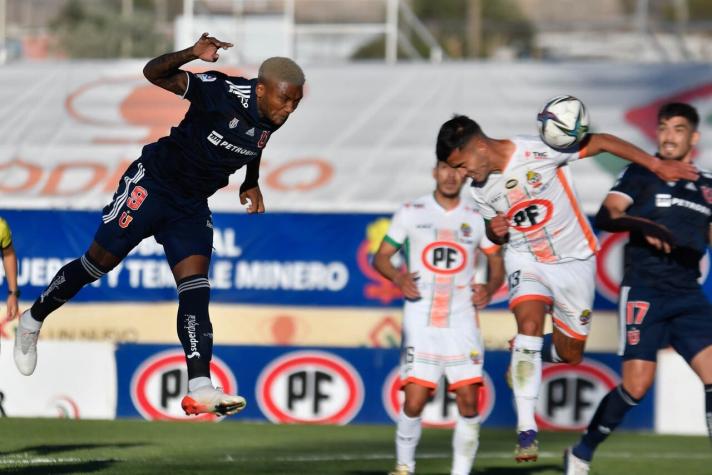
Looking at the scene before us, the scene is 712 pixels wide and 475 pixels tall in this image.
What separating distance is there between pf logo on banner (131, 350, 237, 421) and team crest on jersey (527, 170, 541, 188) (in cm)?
595

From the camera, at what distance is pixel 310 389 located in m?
13.5

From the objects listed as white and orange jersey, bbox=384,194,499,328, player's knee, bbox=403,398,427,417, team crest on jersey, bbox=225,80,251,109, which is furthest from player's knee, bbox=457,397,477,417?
team crest on jersey, bbox=225,80,251,109

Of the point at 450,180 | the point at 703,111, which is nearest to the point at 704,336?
the point at 450,180

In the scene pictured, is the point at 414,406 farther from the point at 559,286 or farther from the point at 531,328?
the point at 559,286

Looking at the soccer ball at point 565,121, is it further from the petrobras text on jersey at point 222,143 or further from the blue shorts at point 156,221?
the blue shorts at point 156,221

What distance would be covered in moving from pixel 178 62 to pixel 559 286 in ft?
9.86

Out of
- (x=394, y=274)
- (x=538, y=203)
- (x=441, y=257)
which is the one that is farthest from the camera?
(x=441, y=257)

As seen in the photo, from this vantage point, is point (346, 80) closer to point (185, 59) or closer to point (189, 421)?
point (189, 421)

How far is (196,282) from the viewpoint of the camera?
7.87 metres

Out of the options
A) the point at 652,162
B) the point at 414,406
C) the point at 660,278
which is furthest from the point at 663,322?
the point at 414,406

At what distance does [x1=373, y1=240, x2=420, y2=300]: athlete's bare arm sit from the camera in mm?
9656

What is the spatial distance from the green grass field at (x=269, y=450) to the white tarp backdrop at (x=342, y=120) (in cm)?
663

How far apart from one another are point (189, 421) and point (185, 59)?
6652mm

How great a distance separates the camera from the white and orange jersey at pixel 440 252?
9734 mm
